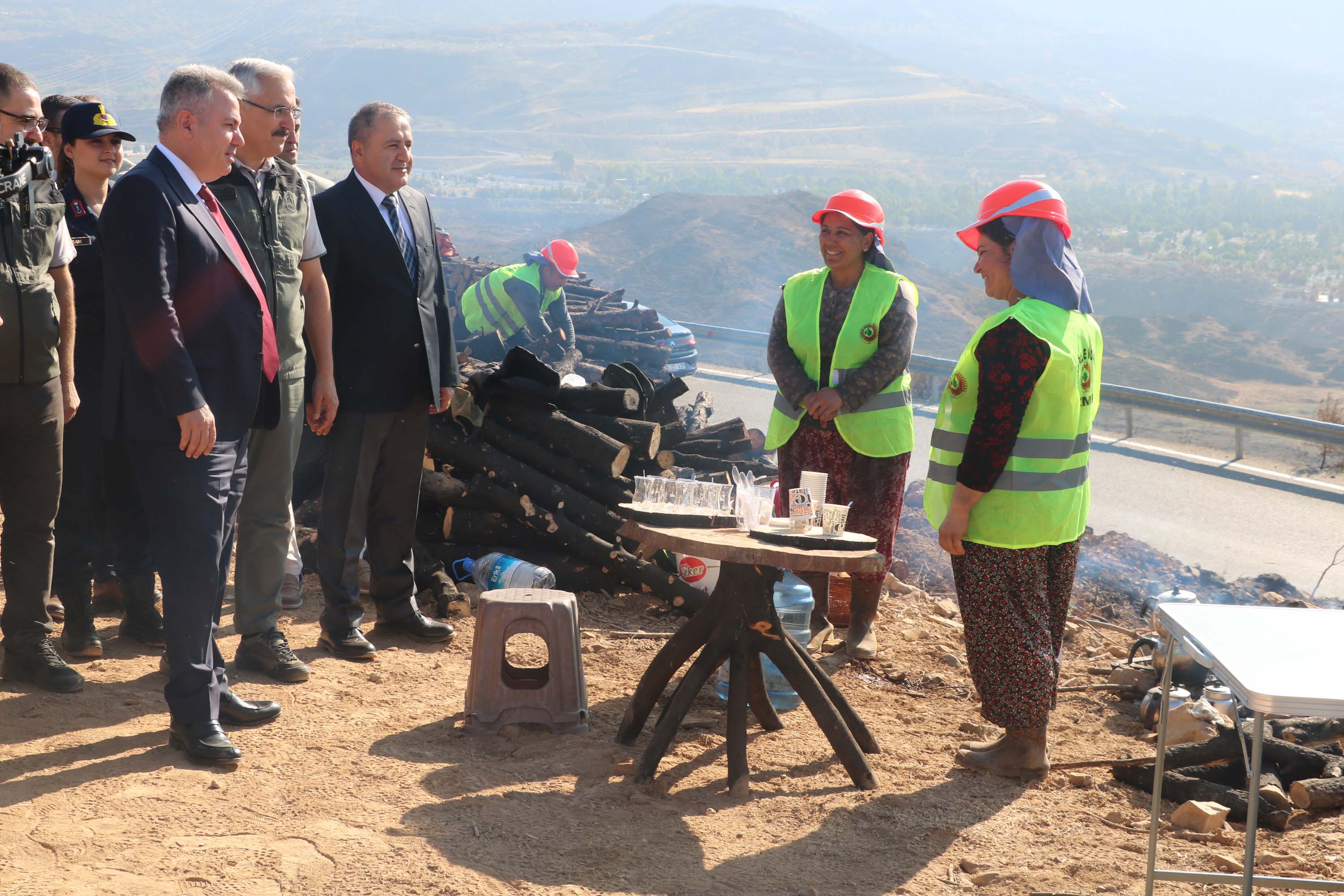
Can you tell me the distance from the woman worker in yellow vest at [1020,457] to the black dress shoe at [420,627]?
8.52 ft

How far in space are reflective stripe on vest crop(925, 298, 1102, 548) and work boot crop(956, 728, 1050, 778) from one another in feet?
2.79

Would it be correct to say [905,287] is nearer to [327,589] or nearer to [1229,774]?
[1229,774]

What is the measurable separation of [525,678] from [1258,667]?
115 inches

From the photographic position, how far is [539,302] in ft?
42.0

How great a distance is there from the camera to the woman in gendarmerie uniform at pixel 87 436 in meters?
5.10

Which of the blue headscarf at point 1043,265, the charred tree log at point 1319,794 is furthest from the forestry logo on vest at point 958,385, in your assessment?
the charred tree log at point 1319,794

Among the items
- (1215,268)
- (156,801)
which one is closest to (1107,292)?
(1215,268)

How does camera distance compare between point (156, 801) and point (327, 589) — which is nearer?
point (156, 801)

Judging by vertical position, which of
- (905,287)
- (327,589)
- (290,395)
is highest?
(905,287)

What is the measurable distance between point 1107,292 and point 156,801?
171ft

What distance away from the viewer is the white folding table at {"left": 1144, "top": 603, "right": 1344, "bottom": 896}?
2.96m

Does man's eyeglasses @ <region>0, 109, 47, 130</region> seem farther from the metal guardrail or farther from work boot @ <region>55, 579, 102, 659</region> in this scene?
the metal guardrail

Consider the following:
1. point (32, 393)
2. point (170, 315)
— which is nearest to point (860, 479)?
point (170, 315)

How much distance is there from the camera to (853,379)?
5977 millimetres
